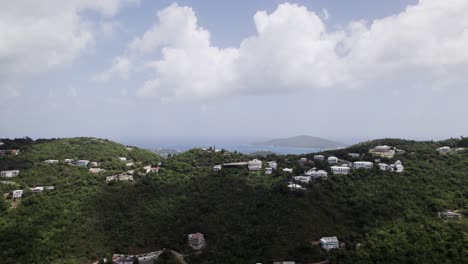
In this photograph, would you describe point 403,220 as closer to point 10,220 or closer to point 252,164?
point 252,164

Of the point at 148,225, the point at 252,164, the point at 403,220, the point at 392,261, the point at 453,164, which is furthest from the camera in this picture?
the point at 252,164

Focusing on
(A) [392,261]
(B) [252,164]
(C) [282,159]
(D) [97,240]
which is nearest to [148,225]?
(D) [97,240]

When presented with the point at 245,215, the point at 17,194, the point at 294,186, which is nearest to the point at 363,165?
the point at 294,186

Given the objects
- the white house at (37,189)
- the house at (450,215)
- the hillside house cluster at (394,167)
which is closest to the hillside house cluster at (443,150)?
the hillside house cluster at (394,167)

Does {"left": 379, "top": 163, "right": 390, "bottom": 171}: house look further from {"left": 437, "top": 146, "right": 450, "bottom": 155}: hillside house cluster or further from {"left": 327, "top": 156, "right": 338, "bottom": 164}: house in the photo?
{"left": 437, "top": 146, "right": 450, "bottom": 155}: hillside house cluster

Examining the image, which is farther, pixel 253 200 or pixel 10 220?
pixel 253 200

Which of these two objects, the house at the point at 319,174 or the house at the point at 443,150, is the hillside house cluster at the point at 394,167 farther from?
the house at the point at 443,150
